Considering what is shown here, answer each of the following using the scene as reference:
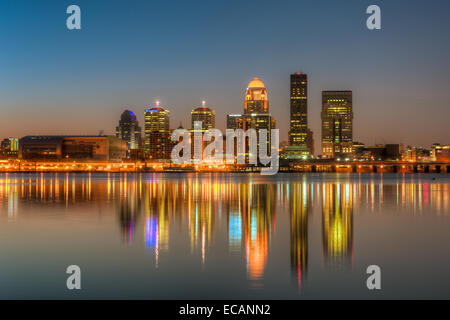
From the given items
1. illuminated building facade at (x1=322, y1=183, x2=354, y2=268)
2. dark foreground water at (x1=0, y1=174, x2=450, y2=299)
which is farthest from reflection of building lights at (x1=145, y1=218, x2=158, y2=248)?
illuminated building facade at (x1=322, y1=183, x2=354, y2=268)

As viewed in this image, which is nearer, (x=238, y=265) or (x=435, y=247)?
(x=238, y=265)

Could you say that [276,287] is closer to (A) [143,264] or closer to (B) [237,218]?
(A) [143,264]

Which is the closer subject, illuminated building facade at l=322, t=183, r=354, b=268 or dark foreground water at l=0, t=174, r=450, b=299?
dark foreground water at l=0, t=174, r=450, b=299

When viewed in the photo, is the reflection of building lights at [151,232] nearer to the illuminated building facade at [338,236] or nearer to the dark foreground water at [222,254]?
the dark foreground water at [222,254]

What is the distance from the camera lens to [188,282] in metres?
15.4

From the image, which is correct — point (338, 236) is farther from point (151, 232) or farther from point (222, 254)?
point (151, 232)

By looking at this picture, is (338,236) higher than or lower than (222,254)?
lower

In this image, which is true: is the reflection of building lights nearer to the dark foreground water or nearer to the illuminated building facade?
the dark foreground water

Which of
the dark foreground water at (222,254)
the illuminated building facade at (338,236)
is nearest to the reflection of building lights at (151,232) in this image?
the dark foreground water at (222,254)

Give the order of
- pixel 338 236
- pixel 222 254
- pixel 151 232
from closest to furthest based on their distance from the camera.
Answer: pixel 222 254
pixel 338 236
pixel 151 232

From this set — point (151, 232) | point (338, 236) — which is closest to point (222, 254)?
point (151, 232)

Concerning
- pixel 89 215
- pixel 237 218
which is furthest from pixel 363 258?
pixel 89 215

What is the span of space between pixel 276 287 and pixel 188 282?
9.46 ft

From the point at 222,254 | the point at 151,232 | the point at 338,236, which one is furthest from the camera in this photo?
the point at 151,232
